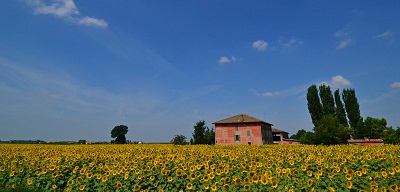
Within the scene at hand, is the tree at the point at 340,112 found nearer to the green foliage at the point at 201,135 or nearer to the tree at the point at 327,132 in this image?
the tree at the point at 327,132

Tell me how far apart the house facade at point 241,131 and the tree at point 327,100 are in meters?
11.3

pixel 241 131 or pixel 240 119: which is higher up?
pixel 240 119

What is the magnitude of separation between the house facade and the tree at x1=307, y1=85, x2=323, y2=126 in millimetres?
8876

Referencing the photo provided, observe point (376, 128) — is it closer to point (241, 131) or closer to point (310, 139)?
point (310, 139)

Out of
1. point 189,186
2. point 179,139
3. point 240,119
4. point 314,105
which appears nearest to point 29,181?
point 189,186

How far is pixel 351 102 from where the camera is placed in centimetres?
5209

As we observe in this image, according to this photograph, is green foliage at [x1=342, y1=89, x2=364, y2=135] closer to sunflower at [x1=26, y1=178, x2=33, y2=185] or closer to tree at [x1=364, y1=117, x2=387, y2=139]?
tree at [x1=364, y1=117, x2=387, y2=139]

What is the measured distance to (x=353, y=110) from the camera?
51.4 meters

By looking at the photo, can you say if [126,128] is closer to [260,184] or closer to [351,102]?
[351,102]

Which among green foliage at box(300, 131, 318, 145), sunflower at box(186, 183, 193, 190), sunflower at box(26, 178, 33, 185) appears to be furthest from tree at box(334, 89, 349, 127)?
sunflower at box(26, 178, 33, 185)

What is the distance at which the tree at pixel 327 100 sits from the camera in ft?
165

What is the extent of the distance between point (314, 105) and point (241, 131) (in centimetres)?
1416

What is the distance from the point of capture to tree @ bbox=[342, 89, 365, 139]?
5003 centimetres

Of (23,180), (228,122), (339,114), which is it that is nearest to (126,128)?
(228,122)
